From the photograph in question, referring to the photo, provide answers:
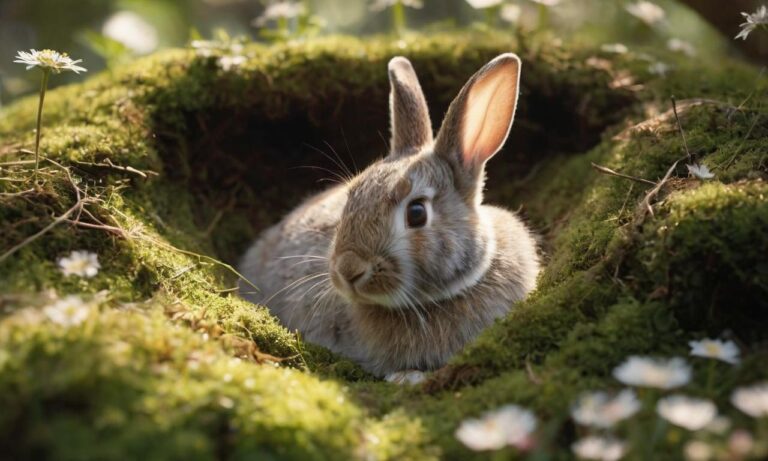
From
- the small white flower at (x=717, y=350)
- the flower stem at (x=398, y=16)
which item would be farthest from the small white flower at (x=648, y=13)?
the small white flower at (x=717, y=350)

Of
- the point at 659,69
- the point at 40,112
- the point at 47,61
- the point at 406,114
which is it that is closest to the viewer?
the point at 47,61

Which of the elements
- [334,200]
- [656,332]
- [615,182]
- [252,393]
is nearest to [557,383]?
[656,332]

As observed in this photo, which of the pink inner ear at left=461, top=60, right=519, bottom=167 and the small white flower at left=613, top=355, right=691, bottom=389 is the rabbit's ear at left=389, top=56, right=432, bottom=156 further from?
the small white flower at left=613, top=355, right=691, bottom=389

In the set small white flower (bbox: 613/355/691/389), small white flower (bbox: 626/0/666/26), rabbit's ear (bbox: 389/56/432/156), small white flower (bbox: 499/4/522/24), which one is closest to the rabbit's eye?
rabbit's ear (bbox: 389/56/432/156)

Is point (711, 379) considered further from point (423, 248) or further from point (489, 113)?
point (489, 113)

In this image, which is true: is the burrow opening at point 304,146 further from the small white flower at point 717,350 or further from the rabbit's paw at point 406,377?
the small white flower at point 717,350

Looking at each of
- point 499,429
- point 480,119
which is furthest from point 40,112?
point 499,429
